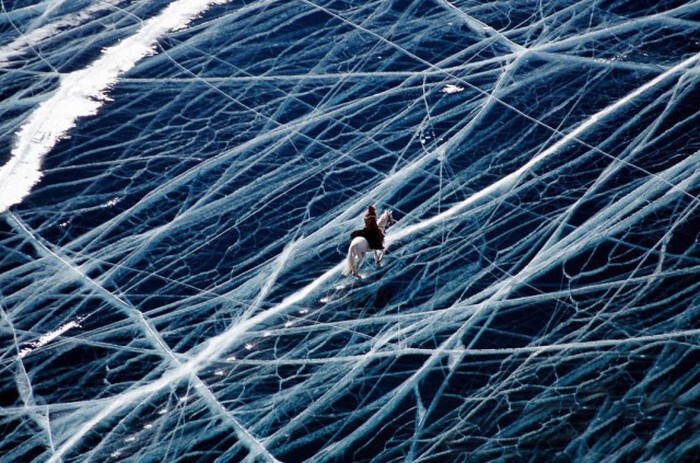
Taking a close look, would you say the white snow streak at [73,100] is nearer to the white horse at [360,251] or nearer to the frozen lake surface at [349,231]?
the frozen lake surface at [349,231]

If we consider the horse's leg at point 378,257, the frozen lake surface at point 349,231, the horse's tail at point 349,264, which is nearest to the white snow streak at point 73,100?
the frozen lake surface at point 349,231

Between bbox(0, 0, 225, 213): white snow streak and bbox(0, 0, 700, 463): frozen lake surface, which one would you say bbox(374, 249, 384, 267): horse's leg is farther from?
bbox(0, 0, 225, 213): white snow streak

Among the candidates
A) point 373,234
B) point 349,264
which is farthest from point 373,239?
point 349,264

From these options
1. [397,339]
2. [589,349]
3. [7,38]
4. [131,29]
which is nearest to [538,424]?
[589,349]

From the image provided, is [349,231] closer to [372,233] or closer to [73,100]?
[372,233]

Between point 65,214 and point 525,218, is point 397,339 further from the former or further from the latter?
point 65,214

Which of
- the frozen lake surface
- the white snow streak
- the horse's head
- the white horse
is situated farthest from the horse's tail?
the white snow streak
